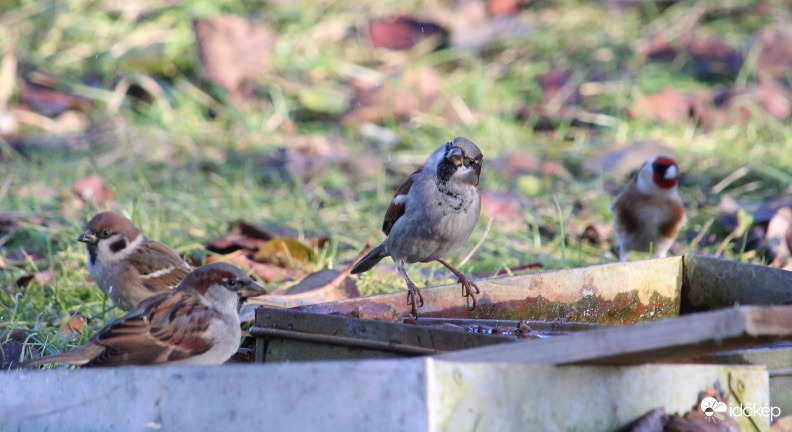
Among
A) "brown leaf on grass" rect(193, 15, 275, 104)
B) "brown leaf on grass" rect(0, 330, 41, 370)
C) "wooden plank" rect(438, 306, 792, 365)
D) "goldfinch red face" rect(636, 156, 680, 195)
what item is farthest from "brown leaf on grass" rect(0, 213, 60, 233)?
"wooden plank" rect(438, 306, 792, 365)

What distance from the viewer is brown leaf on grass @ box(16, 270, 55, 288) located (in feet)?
15.6

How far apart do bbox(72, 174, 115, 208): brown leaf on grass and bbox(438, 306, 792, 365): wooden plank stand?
4.06m

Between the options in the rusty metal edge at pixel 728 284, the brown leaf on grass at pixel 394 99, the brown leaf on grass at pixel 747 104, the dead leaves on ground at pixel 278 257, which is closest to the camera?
the rusty metal edge at pixel 728 284

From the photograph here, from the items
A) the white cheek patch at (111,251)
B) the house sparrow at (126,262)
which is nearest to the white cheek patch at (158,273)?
the house sparrow at (126,262)

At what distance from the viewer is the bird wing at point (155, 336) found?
3146mm

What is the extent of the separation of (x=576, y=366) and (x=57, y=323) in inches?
92.7

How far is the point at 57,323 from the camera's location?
427 cm

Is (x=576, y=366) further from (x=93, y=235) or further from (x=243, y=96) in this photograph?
(x=243, y=96)

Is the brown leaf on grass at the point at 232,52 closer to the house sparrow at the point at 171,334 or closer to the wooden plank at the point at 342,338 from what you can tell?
the house sparrow at the point at 171,334

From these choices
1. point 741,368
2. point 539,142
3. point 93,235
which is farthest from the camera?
point 539,142

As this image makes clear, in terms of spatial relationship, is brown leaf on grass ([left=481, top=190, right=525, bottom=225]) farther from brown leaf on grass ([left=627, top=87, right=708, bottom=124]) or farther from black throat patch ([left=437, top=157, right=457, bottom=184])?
black throat patch ([left=437, top=157, right=457, bottom=184])

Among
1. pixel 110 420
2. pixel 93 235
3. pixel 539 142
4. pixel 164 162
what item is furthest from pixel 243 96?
pixel 110 420

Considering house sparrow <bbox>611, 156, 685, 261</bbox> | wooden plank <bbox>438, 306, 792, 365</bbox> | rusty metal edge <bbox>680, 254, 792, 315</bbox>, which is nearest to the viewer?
wooden plank <bbox>438, 306, 792, 365</bbox>

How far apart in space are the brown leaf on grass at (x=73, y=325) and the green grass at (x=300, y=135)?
5 centimetres
